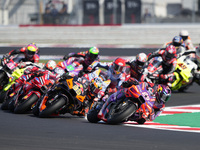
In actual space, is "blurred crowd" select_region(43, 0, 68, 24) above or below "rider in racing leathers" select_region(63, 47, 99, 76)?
above

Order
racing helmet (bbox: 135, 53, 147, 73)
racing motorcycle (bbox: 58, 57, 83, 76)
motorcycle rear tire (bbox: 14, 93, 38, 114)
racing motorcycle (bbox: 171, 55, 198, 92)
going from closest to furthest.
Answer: motorcycle rear tire (bbox: 14, 93, 38, 114) → racing helmet (bbox: 135, 53, 147, 73) → racing motorcycle (bbox: 58, 57, 83, 76) → racing motorcycle (bbox: 171, 55, 198, 92)

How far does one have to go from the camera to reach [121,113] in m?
7.97

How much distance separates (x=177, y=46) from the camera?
15.2 m

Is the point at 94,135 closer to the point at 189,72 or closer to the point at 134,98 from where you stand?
the point at 134,98

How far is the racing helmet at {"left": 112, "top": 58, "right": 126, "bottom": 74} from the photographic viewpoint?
9828mm

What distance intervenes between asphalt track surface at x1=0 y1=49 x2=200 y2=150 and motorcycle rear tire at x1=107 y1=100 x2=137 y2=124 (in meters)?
0.11

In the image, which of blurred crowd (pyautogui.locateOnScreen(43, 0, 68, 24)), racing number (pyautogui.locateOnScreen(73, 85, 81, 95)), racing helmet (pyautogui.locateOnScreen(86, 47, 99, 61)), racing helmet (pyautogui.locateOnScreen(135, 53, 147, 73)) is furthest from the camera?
blurred crowd (pyautogui.locateOnScreen(43, 0, 68, 24))

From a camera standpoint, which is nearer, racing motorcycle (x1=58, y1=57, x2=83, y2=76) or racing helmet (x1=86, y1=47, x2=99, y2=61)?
racing helmet (x1=86, y1=47, x2=99, y2=61)

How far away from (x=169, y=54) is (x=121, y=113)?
20.0 feet

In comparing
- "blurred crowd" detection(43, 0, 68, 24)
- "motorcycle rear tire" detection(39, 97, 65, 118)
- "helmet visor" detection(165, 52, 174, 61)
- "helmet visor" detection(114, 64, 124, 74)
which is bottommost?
"motorcycle rear tire" detection(39, 97, 65, 118)

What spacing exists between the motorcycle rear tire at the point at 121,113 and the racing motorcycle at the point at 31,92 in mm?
1755

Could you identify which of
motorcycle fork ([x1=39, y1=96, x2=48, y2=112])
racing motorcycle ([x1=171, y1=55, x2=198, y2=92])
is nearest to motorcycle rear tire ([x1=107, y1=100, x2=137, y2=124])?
motorcycle fork ([x1=39, y1=96, x2=48, y2=112])

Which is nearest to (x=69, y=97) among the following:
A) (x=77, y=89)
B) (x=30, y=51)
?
(x=77, y=89)

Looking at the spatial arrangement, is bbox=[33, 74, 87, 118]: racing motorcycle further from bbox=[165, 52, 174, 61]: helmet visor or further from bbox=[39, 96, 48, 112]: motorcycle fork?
bbox=[165, 52, 174, 61]: helmet visor
